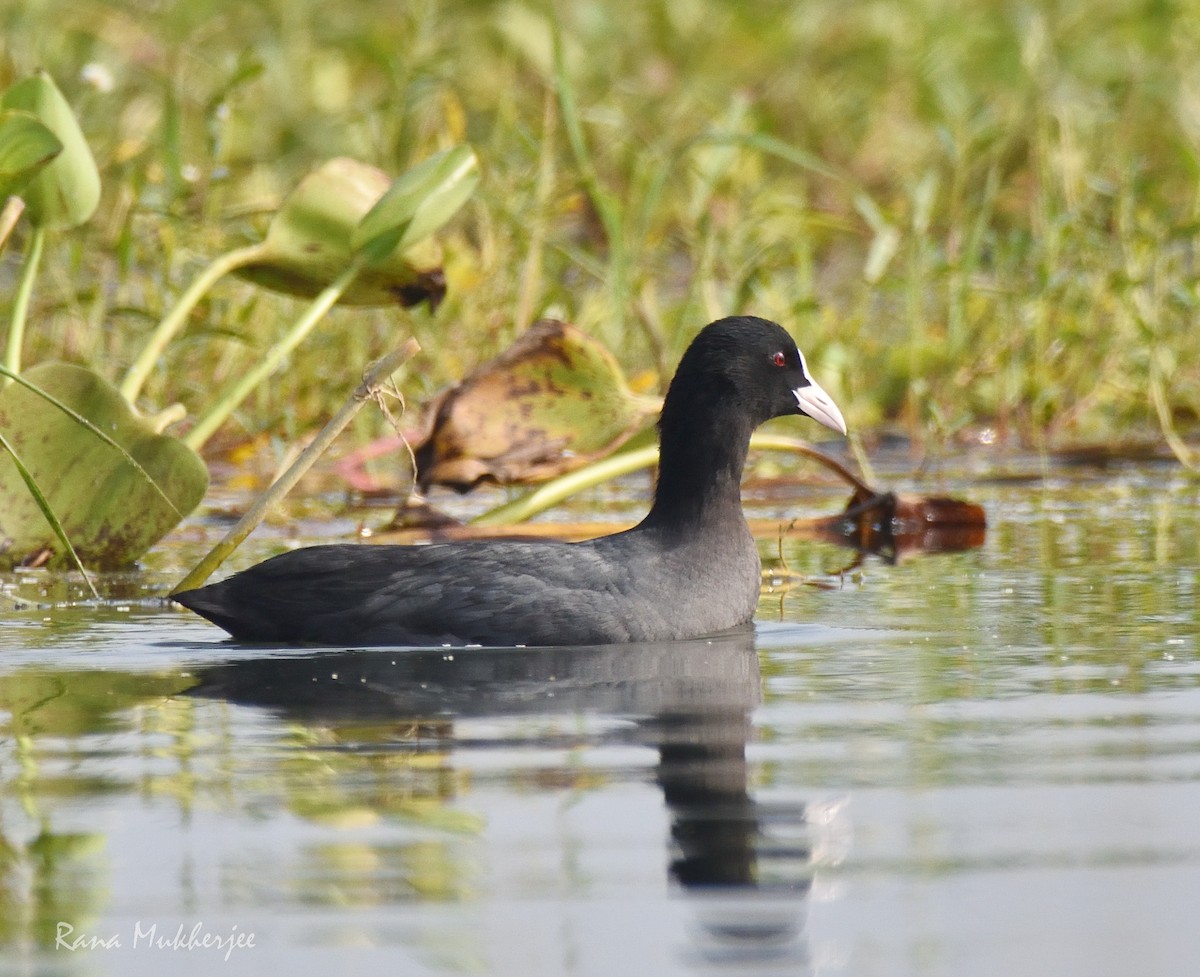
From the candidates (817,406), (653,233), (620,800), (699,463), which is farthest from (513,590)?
(653,233)

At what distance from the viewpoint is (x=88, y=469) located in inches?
205

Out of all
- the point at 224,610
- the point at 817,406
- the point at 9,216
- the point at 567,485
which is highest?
the point at 9,216

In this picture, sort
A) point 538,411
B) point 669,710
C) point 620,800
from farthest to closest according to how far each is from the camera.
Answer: point 538,411
point 669,710
point 620,800

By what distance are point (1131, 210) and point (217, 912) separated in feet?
18.1

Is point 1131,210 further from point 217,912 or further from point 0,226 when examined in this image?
point 217,912

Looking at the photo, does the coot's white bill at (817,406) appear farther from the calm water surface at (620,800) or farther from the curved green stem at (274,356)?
the curved green stem at (274,356)

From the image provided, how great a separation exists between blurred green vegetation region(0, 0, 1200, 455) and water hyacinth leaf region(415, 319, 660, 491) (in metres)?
0.60

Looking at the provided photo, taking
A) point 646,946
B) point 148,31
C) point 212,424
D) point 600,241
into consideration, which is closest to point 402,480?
point 212,424

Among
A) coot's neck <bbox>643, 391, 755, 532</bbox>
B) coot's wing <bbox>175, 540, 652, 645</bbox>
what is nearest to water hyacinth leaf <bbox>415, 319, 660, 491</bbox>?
coot's neck <bbox>643, 391, 755, 532</bbox>

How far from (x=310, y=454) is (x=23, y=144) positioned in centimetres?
97

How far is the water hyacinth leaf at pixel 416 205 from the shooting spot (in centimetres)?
543

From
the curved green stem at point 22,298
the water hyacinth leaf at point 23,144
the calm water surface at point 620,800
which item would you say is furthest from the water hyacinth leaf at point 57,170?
the calm water surface at point 620,800

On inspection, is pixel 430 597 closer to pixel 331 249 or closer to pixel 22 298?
pixel 331 249

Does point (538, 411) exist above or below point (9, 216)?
below
